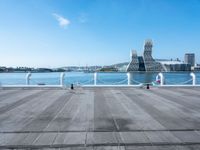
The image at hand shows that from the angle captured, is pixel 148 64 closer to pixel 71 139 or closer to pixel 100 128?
pixel 100 128

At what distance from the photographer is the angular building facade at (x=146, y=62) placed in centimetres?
6428

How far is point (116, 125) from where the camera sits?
12.1ft

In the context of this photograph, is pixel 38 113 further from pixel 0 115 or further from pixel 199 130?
pixel 199 130

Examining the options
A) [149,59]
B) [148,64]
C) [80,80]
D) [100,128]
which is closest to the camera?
[100,128]

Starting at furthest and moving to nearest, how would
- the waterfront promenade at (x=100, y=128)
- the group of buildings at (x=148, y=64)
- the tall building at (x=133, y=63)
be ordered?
1. the group of buildings at (x=148, y=64)
2. the tall building at (x=133, y=63)
3. the waterfront promenade at (x=100, y=128)

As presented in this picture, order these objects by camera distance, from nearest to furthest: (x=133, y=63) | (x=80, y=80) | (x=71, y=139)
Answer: (x=71, y=139) → (x=80, y=80) → (x=133, y=63)

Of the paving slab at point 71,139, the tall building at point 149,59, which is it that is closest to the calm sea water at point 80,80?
the paving slab at point 71,139

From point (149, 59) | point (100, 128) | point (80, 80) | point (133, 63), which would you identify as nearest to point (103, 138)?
point (100, 128)

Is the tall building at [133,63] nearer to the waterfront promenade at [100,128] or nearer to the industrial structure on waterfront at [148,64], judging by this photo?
the industrial structure on waterfront at [148,64]

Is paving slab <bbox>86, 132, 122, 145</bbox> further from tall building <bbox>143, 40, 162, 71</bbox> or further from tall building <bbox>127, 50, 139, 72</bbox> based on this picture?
tall building <bbox>143, 40, 162, 71</bbox>

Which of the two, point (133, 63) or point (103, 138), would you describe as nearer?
point (103, 138)

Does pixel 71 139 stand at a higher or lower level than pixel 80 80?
higher

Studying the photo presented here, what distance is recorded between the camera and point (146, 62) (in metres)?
68.8

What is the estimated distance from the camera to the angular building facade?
211ft
